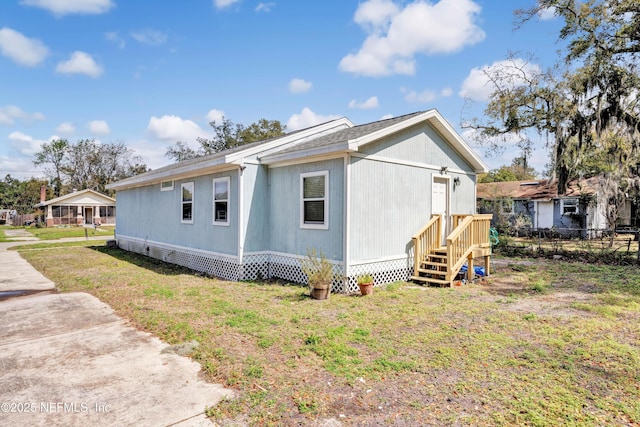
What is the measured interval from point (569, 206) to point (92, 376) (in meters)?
25.7

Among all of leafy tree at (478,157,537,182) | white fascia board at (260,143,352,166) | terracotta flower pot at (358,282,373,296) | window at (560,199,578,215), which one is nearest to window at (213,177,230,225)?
white fascia board at (260,143,352,166)

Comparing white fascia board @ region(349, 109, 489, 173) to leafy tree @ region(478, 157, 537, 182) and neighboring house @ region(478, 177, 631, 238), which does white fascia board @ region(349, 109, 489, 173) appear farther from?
leafy tree @ region(478, 157, 537, 182)

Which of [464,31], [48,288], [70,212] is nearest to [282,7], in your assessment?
[464,31]

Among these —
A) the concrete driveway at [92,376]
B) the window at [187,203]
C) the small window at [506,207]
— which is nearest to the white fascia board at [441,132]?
the concrete driveway at [92,376]

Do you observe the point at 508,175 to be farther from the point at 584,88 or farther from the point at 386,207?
the point at 386,207

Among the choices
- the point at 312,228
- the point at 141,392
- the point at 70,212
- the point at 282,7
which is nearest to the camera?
the point at 141,392

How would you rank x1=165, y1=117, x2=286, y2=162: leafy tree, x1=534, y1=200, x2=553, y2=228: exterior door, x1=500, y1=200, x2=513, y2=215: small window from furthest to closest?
x1=165, y1=117, x2=286, y2=162: leafy tree < x1=500, y1=200, x2=513, y2=215: small window < x1=534, y1=200, x2=553, y2=228: exterior door

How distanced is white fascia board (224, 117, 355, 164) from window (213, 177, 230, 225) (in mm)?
905

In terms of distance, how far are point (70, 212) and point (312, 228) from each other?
41.2 metres

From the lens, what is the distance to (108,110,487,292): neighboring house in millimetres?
7535

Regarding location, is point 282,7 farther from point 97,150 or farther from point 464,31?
point 97,150

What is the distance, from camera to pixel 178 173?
10.7 meters

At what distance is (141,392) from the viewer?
3.34 m

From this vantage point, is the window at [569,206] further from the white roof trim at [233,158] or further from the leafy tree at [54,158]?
the leafy tree at [54,158]
